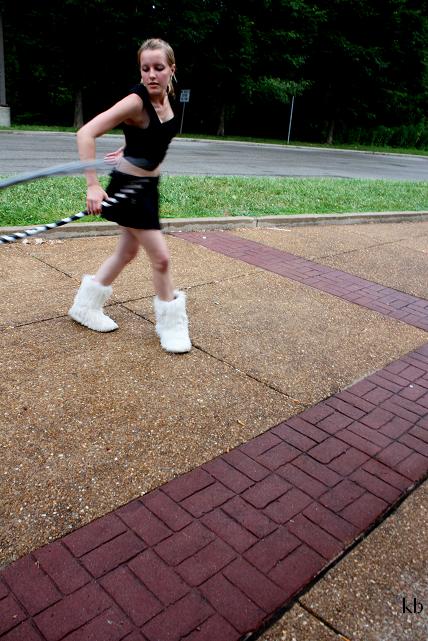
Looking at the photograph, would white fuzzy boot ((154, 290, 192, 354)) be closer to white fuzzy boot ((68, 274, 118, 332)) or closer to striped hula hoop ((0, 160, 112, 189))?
white fuzzy boot ((68, 274, 118, 332))

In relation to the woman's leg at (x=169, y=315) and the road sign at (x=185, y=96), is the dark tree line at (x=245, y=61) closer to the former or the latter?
the road sign at (x=185, y=96)

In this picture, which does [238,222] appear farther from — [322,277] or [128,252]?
[128,252]

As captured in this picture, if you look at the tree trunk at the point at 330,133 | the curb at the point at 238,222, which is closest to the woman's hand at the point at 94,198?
the curb at the point at 238,222

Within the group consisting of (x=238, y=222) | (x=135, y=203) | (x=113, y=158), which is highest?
(x=113, y=158)

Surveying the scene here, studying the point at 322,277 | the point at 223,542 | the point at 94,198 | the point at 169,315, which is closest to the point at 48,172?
the point at 94,198

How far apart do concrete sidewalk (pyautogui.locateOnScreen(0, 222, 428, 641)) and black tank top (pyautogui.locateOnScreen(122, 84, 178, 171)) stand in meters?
1.31

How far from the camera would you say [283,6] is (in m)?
30.0

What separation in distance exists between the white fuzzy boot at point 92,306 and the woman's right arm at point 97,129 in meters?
0.93

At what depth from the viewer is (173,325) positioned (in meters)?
3.89

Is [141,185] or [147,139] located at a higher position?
[147,139]

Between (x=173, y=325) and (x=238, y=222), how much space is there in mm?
4296

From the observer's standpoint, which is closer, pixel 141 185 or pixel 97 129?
pixel 97 129

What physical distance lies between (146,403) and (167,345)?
→ 2.28 feet

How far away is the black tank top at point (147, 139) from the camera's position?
3223 mm
